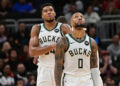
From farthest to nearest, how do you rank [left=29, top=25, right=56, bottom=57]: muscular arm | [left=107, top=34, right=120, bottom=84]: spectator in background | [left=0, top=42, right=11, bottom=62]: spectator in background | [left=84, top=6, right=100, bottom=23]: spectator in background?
[left=84, top=6, right=100, bottom=23]: spectator in background
[left=107, top=34, right=120, bottom=84]: spectator in background
[left=0, top=42, right=11, bottom=62]: spectator in background
[left=29, top=25, right=56, bottom=57]: muscular arm

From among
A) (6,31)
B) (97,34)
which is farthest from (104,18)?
(6,31)

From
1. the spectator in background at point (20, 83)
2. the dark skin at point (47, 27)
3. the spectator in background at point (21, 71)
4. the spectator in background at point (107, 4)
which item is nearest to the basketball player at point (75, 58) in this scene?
the dark skin at point (47, 27)

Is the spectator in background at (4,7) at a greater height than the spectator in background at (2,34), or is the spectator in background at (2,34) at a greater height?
the spectator in background at (4,7)

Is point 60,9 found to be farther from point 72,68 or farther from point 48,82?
point 72,68

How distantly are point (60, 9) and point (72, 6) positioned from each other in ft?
2.83

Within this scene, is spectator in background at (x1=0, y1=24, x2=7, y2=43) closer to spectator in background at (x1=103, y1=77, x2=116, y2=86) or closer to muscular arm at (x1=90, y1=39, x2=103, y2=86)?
spectator in background at (x1=103, y1=77, x2=116, y2=86)

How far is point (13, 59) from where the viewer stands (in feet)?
51.3

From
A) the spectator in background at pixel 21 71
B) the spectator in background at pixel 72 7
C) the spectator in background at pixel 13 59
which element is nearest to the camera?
the spectator in background at pixel 21 71

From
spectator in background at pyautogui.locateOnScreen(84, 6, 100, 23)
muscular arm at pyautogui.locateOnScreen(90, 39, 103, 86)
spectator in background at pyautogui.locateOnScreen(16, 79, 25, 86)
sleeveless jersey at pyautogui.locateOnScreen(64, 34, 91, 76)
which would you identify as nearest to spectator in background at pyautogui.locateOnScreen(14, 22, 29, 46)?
spectator in background at pyautogui.locateOnScreen(84, 6, 100, 23)

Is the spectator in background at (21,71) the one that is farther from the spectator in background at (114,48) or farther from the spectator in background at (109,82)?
the spectator in background at (114,48)

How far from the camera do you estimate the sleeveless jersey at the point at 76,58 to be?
8016 mm

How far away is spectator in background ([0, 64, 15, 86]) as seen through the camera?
14539 mm

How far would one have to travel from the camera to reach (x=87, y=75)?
26.6ft

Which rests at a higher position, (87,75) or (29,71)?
(87,75)
